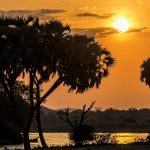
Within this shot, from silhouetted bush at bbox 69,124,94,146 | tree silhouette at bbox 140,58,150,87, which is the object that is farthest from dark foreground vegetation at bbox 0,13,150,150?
tree silhouette at bbox 140,58,150,87

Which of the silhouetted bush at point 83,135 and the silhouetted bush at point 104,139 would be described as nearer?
the silhouetted bush at point 104,139

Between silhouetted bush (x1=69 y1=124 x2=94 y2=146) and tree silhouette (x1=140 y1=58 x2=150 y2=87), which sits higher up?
tree silhouette (x1=140 y1=58 x2=150 y2=87)

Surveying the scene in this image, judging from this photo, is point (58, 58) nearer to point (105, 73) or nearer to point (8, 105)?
point (105, 73)

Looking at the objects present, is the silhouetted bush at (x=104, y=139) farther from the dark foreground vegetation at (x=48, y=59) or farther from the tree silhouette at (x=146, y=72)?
the tree silhouette at (x=146, y=72)

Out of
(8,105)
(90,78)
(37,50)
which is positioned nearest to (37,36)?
(37,50)

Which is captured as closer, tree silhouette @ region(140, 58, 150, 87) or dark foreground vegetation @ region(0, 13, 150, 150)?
dark foreground vegetation @ region(0, 13, 150, 150)

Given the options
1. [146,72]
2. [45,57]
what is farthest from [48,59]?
[146,72]

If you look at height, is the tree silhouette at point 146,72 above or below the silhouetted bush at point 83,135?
above

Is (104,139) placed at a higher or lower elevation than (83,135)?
lower

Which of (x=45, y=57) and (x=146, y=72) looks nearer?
(x=45, y=57)

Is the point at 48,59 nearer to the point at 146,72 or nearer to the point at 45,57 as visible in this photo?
the point at 45,57

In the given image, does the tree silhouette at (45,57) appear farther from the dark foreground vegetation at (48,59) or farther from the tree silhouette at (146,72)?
the tree silhouette at (146,72)

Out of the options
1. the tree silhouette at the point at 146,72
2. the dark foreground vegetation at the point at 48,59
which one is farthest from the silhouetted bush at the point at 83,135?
the tree silhouette at the point at 146,72

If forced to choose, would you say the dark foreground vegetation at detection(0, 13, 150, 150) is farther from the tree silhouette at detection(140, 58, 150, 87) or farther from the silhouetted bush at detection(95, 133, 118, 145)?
the tree silhouette at detection(140, 58, 150, 87)
